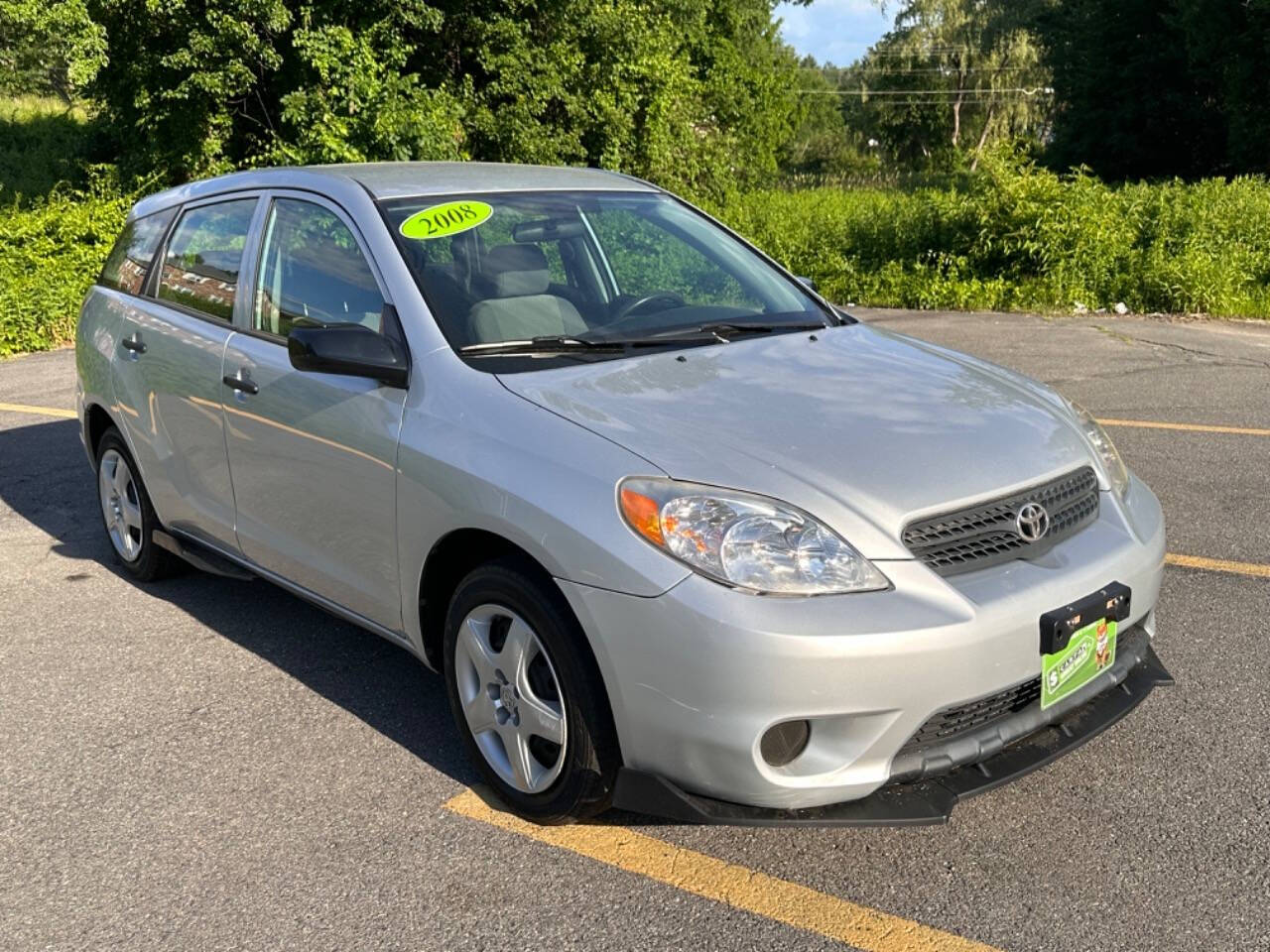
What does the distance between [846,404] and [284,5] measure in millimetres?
17721

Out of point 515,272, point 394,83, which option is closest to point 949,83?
point 394,83

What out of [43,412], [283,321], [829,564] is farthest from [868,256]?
[829,564]

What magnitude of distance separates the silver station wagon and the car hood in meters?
0.01

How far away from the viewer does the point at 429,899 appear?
2.90 metres

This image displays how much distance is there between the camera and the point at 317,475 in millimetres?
3744

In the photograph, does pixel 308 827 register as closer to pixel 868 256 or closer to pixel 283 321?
pixel 283 321

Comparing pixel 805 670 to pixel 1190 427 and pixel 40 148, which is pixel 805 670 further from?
pixel 40 148

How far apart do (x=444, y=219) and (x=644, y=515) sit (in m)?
1.59

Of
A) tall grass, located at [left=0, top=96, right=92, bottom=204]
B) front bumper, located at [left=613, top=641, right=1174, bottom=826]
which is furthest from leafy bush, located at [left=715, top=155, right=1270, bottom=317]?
tall grass, located at [left=0, top=96, right=92, bottom=204]

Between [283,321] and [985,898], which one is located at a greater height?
[283,321]

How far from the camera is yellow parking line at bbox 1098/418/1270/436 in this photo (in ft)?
23.6

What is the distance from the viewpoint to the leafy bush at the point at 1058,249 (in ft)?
41.2

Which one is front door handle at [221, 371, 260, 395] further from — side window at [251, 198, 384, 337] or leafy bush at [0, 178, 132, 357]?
leafy bush at [0, 178, 132, 357]

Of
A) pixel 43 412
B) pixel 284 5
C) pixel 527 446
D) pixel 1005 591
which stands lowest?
pixel 43 412
